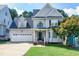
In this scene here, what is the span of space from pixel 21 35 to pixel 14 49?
276mm

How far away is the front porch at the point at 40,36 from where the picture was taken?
741cm

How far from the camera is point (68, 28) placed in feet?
24.7

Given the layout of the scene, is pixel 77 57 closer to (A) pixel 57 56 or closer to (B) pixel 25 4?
(A) pixel 57 56

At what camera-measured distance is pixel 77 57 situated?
7.18 meters

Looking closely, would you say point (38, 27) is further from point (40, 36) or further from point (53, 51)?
point (53, 51)

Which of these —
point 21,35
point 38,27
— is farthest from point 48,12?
point 21,35

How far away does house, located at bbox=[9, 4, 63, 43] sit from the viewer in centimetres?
739

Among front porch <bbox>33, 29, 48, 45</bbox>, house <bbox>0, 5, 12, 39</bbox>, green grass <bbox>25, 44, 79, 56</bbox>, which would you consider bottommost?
green grass <bbox>25, 44, 79, 56</bbox>

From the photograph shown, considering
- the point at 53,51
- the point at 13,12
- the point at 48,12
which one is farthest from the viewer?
the point at 48,12

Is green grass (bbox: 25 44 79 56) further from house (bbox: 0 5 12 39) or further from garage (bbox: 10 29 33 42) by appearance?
house (bbox: 0 5 12 39)

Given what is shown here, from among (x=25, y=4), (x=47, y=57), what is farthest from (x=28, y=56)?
(x=25, y=4)

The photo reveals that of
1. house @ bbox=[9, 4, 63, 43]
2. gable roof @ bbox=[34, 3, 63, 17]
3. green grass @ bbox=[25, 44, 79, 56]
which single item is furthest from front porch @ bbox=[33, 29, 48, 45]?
gable roof @ bbox=[34, 3, 63, 17]

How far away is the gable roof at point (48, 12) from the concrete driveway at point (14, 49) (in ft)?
1.46

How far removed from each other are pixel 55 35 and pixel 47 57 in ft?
1.48
